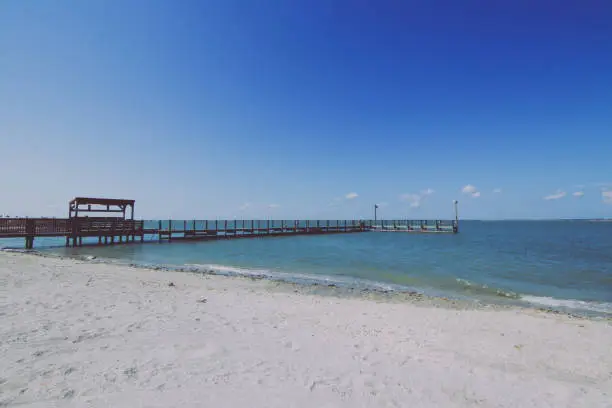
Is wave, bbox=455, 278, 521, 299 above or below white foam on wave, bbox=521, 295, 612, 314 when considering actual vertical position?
above

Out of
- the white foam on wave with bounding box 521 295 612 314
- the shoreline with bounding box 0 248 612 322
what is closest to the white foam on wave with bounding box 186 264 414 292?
the shoreline with bounding box 0 248 612 322

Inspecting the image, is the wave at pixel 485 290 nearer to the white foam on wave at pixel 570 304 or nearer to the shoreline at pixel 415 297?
the shoreline at pixel 415 297

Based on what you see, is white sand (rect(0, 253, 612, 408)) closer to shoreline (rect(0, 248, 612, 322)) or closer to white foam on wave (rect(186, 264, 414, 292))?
shoreline (rect(0, 248, 612, 322))

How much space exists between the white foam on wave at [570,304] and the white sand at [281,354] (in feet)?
8.11

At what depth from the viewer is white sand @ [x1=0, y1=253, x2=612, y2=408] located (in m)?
3.67

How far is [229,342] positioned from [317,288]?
6.97 metres

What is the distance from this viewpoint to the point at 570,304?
1088cm

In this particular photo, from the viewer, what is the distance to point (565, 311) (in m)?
9.81

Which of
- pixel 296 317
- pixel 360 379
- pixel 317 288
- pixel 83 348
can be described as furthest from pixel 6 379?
pixel 317 288

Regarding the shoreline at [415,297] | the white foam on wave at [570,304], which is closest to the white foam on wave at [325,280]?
the shoreline at [415,297]

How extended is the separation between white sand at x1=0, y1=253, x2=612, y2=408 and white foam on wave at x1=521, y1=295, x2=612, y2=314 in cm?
247

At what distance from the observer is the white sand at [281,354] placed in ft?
12.0

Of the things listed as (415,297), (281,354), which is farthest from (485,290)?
(281,354)

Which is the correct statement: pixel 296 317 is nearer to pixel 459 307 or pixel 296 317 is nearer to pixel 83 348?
pixel 83 348
